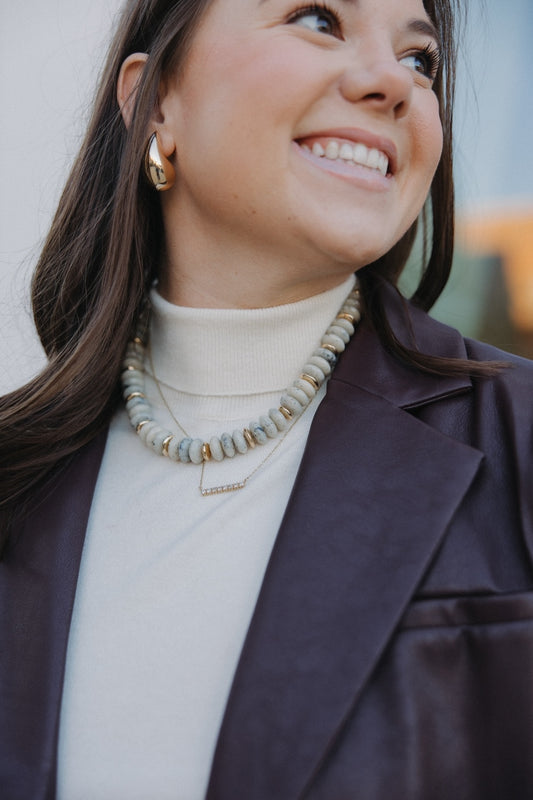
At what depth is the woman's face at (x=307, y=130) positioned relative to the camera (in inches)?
54.3

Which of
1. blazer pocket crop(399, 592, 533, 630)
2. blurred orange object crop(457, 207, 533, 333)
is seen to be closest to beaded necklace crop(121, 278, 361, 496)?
blazer pocket crop(399, 592, 533, 630)

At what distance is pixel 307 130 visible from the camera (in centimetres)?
139

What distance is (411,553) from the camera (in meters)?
1.21

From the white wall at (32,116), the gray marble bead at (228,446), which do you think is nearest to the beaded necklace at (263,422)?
the gray marble bead at (228,446)

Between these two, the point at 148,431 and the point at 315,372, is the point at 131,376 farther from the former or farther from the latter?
the point at 315,372

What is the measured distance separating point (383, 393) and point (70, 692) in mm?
702

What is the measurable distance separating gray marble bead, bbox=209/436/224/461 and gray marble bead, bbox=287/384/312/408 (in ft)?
0.51

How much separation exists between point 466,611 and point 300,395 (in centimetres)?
49

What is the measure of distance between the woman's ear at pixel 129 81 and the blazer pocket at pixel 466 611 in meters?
1.07

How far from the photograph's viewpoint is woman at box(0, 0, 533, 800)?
1.17m

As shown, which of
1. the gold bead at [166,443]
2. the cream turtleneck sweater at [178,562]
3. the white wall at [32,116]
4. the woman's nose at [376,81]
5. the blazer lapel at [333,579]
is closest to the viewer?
the blazer lapel at [333,579]

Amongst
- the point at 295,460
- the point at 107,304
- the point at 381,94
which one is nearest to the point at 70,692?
the point at 295,460

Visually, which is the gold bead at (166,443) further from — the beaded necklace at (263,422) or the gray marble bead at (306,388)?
the gray marble bead at (306,388)

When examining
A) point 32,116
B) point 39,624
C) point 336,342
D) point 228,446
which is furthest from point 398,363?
point 32,116
